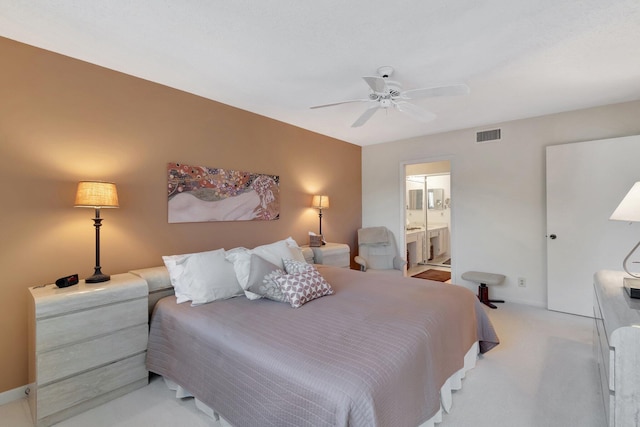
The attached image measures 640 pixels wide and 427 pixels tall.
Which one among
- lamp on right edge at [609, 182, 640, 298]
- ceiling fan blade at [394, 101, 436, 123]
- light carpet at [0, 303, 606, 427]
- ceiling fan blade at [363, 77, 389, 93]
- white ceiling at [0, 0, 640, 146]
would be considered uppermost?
white ceiling at [0, 0, 640, 146]

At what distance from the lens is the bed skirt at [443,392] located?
1753 mm

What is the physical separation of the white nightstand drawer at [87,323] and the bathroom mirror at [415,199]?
6.21 m

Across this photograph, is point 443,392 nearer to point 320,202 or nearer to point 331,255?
point 331,255

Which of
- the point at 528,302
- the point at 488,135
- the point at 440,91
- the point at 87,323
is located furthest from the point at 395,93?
the point at 528,302

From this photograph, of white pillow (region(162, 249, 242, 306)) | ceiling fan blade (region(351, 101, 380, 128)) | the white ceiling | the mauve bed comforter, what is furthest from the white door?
white pillow (region(162, 249, 242, 306))

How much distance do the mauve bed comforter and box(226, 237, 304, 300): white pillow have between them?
0.49 ft

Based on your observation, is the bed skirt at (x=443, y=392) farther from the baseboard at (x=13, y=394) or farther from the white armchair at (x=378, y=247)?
the white armchair at (x=378, y=247)

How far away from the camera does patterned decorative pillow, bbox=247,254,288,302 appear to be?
7.48ft

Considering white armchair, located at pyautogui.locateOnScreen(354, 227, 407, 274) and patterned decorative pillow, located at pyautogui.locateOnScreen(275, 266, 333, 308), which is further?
white armchair, located at pyautogui.locateOnScreen(354, 227, 407, 274)

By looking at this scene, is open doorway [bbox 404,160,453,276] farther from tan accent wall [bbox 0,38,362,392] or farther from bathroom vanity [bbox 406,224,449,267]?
tan accent wall [bbox 0,38,362,392]

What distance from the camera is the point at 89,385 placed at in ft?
6.53

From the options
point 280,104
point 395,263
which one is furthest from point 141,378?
point 395,263

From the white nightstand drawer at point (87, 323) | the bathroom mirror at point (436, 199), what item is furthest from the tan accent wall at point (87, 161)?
the bathroom mirror at point (436, 199)

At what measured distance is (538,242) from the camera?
386 cm
